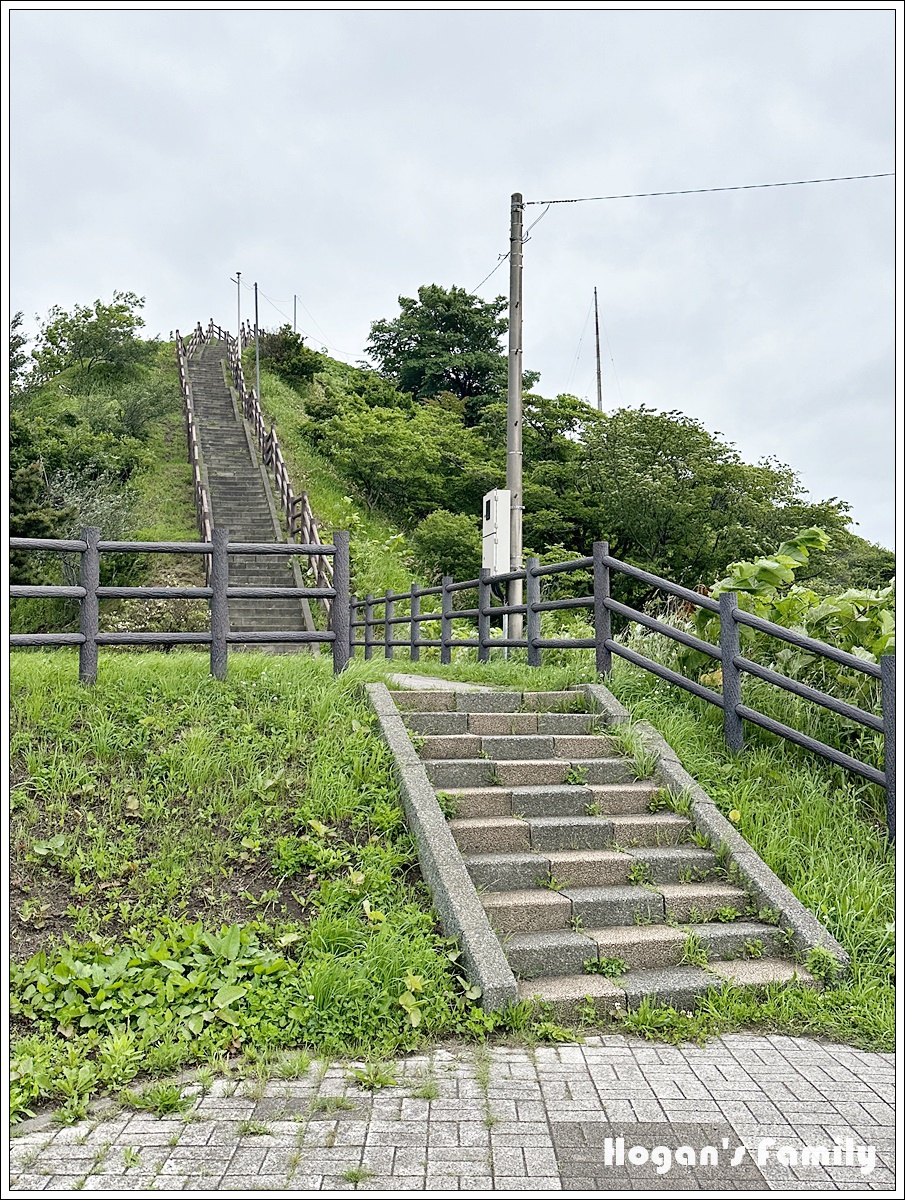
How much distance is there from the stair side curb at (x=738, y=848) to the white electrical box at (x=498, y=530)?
19.1 ft

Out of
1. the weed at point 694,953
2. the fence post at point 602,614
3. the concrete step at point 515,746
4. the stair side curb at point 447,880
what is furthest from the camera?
the fence post at point 602,614

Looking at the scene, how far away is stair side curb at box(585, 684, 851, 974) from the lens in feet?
17.5

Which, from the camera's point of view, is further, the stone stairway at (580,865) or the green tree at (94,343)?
the green tree at (94,343)

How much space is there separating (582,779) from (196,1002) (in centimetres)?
311

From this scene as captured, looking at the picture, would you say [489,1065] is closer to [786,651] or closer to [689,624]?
[786,651]

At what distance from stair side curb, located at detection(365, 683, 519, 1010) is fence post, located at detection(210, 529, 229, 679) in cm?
150

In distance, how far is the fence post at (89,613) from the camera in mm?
7016

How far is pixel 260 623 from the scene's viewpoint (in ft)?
67.3

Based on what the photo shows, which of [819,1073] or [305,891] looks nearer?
[819,1073]

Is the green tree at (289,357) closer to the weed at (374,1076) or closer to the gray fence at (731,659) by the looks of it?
the gray fence at (731,659)

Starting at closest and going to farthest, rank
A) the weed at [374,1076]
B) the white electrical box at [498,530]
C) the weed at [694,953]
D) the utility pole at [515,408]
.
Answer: the weed at [374,1076], the weed at [694,953], the utility pole at [515,408], the white electrical box at [498,530]

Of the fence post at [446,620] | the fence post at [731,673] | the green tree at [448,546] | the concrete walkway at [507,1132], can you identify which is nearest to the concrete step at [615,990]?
the concrete walkway at [507,1132]

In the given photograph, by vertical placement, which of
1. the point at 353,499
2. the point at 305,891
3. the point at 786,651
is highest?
the point at 353,499

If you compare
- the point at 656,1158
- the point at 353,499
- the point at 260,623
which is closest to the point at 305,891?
the point at 656,1158
